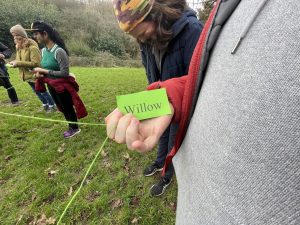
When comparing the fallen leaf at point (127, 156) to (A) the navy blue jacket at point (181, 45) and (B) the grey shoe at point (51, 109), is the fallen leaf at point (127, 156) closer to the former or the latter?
(A) the navy blue jacket at point (181, 45)

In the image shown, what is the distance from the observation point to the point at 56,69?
3.52m

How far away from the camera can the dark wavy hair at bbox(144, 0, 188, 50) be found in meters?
1.50

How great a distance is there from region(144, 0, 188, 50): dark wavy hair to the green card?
3.26ft

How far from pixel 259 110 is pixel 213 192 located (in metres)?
0.23

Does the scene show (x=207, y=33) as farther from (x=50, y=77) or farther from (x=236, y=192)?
(x=50, y=77)

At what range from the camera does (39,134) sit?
4.16 m

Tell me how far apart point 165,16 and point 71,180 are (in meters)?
2.46

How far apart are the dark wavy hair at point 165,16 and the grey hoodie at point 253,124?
104 centimetres

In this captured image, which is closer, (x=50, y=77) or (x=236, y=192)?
(x=236, y=192)

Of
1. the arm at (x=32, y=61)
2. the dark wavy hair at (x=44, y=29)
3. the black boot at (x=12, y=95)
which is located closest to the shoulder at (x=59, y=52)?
the dark wavy hair at (x=44, y=29)

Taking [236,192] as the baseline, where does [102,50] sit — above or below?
below

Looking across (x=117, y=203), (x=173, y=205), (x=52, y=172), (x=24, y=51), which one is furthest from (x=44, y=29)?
(x=173, y=205)

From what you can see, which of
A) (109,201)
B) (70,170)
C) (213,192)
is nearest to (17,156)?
(70,170)

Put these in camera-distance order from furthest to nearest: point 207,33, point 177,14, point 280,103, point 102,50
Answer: point 102,50 → point 177,14 → point 207,33 → point 280,103
